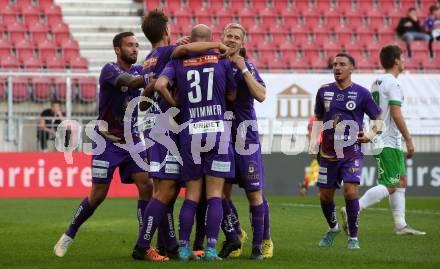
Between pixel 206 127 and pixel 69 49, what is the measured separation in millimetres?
17963

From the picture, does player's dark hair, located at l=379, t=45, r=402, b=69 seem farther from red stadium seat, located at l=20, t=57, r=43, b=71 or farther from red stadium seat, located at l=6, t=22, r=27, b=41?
red stadium seat, located at l=6, t=22, r=27, b=41

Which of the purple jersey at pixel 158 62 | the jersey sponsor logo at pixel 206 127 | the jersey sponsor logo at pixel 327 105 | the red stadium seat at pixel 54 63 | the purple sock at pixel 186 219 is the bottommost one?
the purple sock at pixel 186 219

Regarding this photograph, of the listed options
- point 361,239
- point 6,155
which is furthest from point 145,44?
point 361,239

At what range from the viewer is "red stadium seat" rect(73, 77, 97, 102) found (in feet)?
74.6

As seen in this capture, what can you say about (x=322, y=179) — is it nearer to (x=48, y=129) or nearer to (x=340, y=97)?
(x=340, y=97)

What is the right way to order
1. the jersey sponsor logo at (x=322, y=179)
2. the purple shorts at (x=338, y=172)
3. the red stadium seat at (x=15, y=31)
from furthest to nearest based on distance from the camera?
the red stadium seat at (x=15, y=31) < the jersey sponsor logo at (x=322, y=179) < the purple shorts at (x=338, y=172)

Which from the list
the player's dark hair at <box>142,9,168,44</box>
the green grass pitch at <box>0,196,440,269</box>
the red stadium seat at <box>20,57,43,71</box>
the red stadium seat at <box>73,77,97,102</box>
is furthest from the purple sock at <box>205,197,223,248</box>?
the red stadium seat at <box>20,57,43,71</box>

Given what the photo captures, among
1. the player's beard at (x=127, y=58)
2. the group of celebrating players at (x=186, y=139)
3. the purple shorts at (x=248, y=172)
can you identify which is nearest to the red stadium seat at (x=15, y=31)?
the group of celebrating players at (x=186, y=139)

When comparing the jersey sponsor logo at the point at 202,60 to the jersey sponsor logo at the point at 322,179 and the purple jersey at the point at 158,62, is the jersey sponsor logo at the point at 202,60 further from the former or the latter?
the jersey sponsor logo at the point at 322,179

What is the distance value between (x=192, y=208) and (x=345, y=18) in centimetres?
2108

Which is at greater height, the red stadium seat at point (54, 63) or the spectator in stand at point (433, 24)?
the spectator in stand at point (433, 24)

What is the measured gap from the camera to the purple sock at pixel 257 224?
964 centimetres

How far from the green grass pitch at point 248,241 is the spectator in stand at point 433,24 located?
1070 centimetres

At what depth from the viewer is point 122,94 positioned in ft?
33.4
